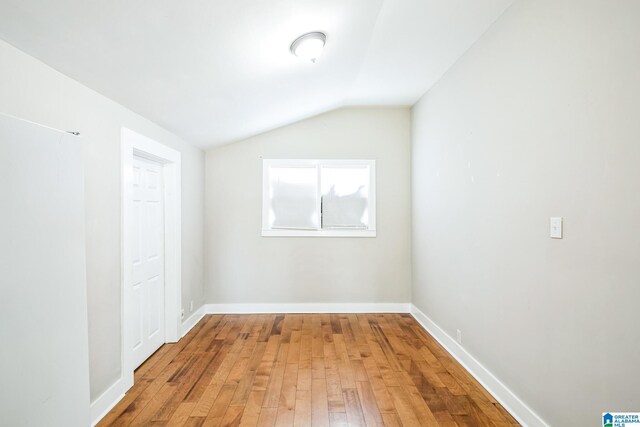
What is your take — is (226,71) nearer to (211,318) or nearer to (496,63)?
(496,63)

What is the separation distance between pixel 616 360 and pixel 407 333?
233 cm

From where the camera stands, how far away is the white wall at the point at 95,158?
1613 millimetres

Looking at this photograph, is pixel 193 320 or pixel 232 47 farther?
pixel 193 320

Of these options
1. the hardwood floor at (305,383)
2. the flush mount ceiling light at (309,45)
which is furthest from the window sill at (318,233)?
the flush mount ceiling light at (309,45)

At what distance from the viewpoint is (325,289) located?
442 cm

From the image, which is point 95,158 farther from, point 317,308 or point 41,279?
point 317,308

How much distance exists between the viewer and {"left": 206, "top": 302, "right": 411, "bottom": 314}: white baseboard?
14.4 feet

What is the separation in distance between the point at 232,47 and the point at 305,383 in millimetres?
2539

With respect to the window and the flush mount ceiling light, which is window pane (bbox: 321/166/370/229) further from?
the flush mount ceiling light

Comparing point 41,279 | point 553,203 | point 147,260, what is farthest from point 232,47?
point 553,203

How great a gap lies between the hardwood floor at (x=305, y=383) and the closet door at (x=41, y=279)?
91cm

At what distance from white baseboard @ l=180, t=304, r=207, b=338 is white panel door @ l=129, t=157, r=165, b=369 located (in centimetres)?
30

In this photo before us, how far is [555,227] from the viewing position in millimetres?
1796

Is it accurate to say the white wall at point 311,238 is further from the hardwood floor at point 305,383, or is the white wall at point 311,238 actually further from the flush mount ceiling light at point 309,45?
the flush mount ceiling light at point 309,45
